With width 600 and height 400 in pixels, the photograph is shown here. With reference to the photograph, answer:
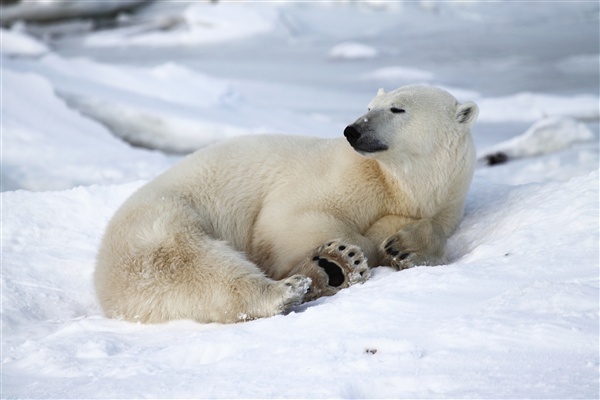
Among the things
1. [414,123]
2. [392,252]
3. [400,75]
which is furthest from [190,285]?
[400,75]

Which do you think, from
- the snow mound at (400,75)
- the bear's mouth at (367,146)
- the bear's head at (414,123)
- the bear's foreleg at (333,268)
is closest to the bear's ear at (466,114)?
the bear's head at (414,123)

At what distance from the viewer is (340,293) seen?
261 centimetres

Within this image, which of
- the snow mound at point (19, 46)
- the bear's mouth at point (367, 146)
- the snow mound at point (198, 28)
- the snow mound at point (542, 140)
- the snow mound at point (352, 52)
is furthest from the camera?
the snow mound at point (198, 28)

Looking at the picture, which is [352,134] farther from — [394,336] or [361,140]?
[394,336]

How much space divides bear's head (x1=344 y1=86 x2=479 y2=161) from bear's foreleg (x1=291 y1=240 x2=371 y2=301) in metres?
0.42

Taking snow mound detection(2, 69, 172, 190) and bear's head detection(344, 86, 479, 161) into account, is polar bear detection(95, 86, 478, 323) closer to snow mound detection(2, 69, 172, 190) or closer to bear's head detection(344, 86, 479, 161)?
bear's head detection(344, 86, 479, 161)

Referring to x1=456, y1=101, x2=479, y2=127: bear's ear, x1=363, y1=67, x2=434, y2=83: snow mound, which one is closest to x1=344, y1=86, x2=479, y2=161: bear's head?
x1=456, y1=101, x2=479, y2=127: bear's ear

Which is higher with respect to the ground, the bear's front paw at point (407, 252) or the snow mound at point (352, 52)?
the bear's front paw at point (407, 252)

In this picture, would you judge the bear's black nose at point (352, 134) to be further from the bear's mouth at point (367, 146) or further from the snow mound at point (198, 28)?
the snow mound at point (198, 28)

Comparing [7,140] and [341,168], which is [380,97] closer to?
[341,168]

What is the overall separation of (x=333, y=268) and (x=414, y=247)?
13.1 inches

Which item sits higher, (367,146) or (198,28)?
(367,146)

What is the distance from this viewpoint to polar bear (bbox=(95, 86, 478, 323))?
2.68 meters

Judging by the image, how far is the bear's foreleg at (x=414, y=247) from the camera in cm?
286
